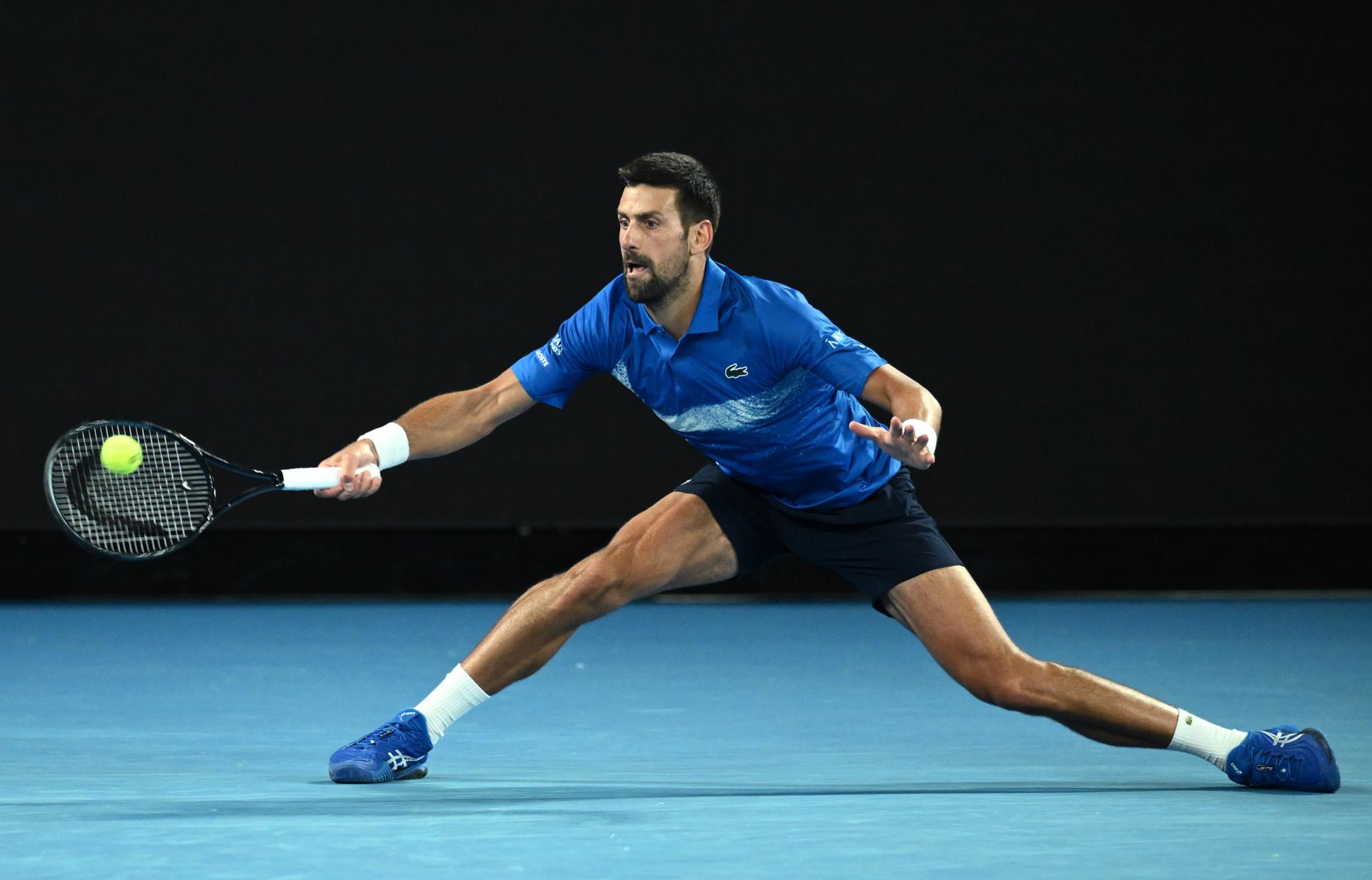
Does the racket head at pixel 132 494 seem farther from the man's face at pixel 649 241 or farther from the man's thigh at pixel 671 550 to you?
the man's face at pixel 649 241

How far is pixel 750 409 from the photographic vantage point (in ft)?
13.8

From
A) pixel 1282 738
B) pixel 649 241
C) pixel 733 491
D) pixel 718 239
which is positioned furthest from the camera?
pixel 718 239

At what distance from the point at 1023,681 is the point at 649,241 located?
4.18ft

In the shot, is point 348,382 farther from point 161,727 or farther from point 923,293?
point 161,727

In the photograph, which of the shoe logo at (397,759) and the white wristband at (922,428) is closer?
the white wristband at (922,428)

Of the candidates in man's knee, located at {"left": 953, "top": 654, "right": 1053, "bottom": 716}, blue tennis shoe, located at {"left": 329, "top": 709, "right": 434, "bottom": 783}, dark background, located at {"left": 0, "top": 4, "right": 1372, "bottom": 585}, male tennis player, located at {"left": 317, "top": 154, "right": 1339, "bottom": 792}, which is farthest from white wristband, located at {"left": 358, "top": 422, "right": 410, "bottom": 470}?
dark background, located at {"left": 0, "top": 4, "right": 1372, "bottom": 585}

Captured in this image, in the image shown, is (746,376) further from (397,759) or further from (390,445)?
(397,759)

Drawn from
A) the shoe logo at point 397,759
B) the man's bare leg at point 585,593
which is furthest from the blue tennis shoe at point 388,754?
the man's bare leg at point 585,593

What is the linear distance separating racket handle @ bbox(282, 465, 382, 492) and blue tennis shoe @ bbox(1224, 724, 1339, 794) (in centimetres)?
204

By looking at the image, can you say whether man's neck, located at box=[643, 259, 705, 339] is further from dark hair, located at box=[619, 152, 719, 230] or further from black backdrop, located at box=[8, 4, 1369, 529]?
black backdrop, located at box=[8, 4, 1369, 529]

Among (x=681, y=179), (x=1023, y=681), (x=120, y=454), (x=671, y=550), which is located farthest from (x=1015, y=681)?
(x=120, y=454)

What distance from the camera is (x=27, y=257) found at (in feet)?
28.5

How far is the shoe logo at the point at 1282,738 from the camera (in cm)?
398

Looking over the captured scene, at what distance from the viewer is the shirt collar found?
4145 mm
